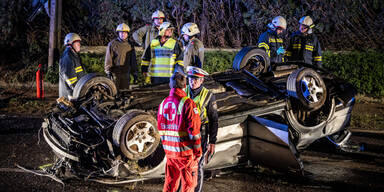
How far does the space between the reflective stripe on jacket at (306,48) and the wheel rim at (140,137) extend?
168 inches

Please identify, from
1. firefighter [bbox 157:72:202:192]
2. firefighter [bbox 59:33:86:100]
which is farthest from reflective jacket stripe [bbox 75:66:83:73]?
firefighter [bbox 157:72:202:192]

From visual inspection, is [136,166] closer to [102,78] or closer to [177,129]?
[177,129]

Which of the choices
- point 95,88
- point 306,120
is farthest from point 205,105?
point 306,120

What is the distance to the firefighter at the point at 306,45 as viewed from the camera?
685 cm

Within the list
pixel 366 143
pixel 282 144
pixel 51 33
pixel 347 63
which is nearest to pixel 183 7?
pixel 51 33

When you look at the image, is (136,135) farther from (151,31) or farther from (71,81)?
(151,31)

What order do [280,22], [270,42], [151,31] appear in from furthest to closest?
[151,31]
[270,42]
[280,22]

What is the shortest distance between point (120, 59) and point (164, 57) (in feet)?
3.31

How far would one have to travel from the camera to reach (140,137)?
3740mm

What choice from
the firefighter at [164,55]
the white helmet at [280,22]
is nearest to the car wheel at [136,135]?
the firefighter at [164,55]

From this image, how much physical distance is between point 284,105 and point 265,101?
0.95 ft

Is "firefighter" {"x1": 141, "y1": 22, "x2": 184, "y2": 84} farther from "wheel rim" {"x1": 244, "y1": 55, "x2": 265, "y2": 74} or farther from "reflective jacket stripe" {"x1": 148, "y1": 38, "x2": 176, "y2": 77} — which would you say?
"wheel rim" {"x1": 244, "y1": 55, "x2": 265, "y2": 74}

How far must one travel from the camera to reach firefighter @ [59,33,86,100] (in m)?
5.57

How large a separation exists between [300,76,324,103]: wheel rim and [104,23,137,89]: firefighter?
11.3ft
